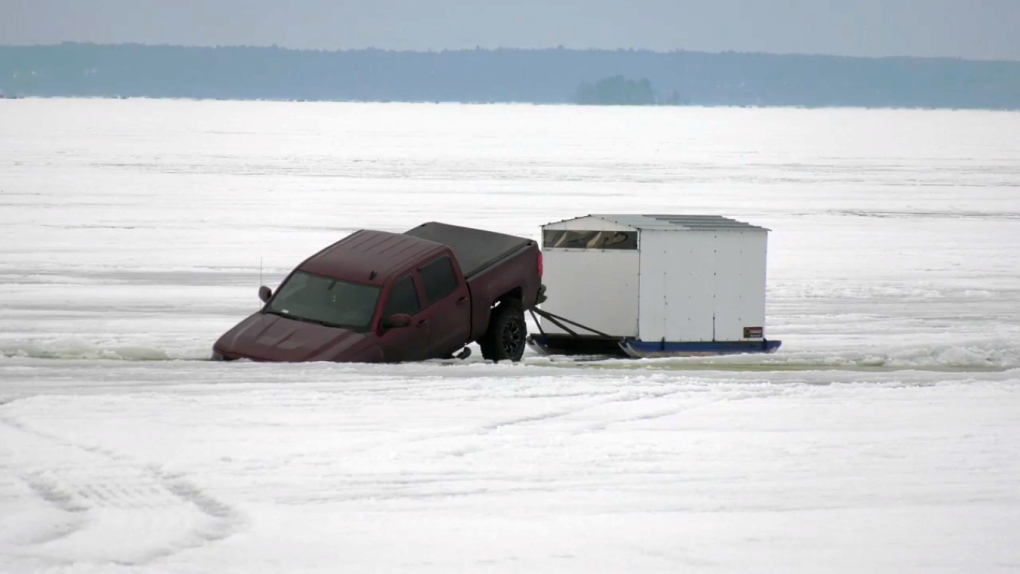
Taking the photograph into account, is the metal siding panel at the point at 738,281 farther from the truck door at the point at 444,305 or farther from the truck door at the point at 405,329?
the truck door at the point at 405,329

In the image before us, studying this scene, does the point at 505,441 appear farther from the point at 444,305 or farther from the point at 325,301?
the point at 325,301

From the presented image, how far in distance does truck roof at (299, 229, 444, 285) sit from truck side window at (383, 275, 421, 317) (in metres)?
0.16

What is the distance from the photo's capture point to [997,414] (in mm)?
13328

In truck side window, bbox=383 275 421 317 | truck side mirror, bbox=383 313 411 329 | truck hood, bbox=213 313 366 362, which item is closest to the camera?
truck hood, bbox=213 313 366 362

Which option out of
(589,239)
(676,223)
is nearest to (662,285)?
(589,239)

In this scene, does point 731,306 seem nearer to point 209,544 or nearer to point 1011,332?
point 1011,332

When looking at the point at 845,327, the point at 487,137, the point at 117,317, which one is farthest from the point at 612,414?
the point at 487,137

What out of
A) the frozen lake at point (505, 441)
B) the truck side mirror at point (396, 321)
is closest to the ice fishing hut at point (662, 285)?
the frozen lake at point (505, 441)

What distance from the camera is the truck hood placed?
1504cm

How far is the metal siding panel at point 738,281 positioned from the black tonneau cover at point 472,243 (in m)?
2.61

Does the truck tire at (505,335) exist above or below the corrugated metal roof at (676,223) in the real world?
below

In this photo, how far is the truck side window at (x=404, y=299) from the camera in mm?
15359

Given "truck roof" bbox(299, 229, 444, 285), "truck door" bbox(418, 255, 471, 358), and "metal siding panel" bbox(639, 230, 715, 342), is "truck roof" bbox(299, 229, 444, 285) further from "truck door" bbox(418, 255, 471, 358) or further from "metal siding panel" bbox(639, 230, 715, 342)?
"metal siding panel" bbox(639, 230, 715, 342)

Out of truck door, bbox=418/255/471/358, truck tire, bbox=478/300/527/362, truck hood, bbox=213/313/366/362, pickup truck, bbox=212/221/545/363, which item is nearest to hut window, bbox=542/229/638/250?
pickup truck, bbox=212/221/545/363
